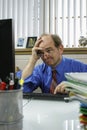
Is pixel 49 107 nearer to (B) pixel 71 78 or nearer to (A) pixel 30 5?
(B) pixel 71 78

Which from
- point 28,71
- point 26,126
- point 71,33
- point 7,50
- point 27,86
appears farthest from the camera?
point 71,33

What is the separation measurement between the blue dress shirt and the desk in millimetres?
659

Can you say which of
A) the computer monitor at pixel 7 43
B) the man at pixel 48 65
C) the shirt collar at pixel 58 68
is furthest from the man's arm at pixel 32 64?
the computer monitor at pixel 7 43

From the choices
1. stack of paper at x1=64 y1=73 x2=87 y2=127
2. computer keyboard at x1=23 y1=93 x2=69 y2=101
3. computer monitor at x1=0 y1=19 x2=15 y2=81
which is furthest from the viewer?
computer keyboard at x1=23 y1=93 x2=69 y2=101

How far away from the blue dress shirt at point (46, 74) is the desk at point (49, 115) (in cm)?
66

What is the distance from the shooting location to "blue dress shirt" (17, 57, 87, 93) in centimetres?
195

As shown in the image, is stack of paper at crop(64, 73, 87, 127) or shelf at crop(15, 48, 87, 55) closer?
stack of paper at crop(64, 73, 87, 127)

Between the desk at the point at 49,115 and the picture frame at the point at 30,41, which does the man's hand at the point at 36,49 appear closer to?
the picture frame at the point at 30,41

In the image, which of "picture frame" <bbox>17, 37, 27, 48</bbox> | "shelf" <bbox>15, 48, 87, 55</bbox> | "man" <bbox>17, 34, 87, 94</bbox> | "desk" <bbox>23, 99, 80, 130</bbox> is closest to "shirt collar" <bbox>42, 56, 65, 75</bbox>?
"man" <bbox>17, 34, 87, 94</bbox>

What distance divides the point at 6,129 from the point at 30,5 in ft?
9.36

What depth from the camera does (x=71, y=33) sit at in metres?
3.22

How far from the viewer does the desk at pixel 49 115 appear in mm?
812

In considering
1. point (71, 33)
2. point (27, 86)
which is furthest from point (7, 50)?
point (71, 33)

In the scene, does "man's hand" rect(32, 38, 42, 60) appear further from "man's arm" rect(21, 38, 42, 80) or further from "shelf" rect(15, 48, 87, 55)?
"shelf" rect(15, 48, 87, 55)
